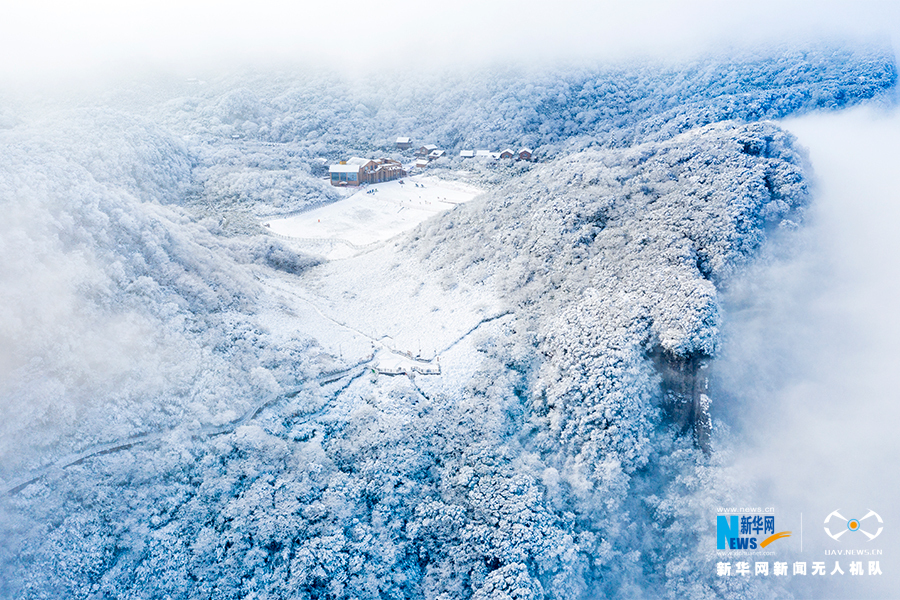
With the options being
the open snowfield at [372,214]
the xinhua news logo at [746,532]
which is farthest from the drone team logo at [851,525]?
the open snowfield at [372,214]

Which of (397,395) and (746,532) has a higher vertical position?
(397,395)

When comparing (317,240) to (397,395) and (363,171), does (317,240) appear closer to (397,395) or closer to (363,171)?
(363,171)

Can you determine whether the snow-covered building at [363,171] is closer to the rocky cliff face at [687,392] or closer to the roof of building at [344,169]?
the roof of building at [344,169]

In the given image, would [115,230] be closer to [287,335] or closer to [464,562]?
[287,335]

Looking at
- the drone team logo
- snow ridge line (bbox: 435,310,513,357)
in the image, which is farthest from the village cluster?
the drone team logo

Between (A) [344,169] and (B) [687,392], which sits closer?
(B) [687,392]

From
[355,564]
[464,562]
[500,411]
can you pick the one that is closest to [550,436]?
[500,411]

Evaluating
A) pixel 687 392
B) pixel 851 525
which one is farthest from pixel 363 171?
pixel 851 525
